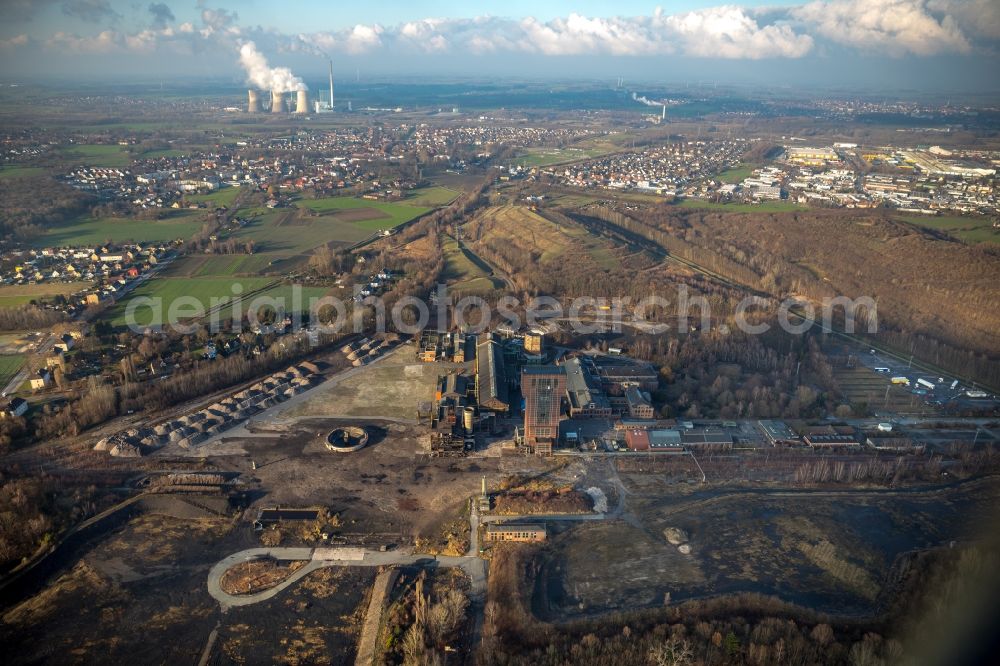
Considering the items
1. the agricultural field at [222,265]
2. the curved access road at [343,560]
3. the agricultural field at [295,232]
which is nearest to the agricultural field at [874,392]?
the curved access road at [343,560]

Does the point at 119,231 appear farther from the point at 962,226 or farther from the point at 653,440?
the point at 962,226

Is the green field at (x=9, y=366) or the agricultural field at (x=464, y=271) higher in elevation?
the agricultural field at (x=464, y=271)

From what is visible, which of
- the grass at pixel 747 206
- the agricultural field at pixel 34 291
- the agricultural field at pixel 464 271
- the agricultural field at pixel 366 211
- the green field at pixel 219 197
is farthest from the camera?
the green field at pixel 219 197

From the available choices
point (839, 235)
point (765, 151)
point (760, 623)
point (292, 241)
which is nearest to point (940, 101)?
point (765, 151)

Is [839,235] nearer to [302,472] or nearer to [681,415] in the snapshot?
[681,415]

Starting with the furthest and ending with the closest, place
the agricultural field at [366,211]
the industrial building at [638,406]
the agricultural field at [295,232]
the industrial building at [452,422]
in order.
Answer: the agricultural field at [366,211]
the agricultural field at [295,232]
the industrial building at [638,406]
the industrial building at [452,422]

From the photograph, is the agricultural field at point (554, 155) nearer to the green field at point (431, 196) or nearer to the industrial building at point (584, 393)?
the green field at point (431, 196)

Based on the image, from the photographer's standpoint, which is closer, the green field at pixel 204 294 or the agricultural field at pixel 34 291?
the green field at pixel 204 294
